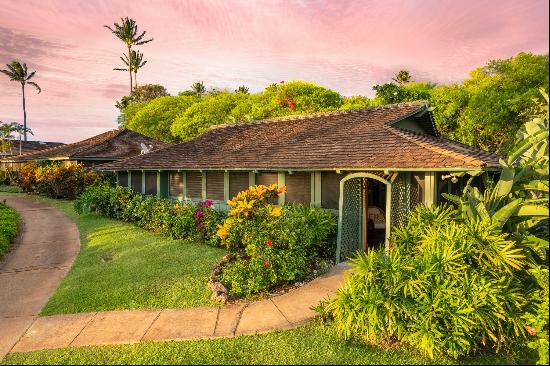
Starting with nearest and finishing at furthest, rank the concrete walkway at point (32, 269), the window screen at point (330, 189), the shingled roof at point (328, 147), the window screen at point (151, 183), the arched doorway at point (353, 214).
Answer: the concrete walkway at point (32, 269)
the shingled roof at point (328, 147)
the arched doorway at point (353, 214)
the window screen at point (330, 189)
the window screen at point (151, 183)

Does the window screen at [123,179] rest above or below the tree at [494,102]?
below

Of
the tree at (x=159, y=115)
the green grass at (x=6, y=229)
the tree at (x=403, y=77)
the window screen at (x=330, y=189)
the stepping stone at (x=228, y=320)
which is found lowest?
the stepping stone at (x=228, y=320)

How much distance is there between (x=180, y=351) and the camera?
18.6ft

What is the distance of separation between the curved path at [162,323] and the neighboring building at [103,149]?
21298 mm

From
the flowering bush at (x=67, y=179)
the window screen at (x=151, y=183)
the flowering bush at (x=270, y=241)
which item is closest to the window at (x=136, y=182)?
the window screen at (x=151, y=183)

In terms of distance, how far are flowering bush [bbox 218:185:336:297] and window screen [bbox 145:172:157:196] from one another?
9.32m

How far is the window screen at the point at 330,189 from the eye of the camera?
1152 centimetres

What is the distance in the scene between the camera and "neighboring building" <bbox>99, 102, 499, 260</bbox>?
9812 millimetres

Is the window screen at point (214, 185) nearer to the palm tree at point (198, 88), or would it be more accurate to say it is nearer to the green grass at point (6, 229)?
the green grass at point (6, 229)

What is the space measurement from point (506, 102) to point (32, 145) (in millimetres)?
67660

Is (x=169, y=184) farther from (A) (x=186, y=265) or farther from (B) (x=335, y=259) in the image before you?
(B) (x=335, y=259)

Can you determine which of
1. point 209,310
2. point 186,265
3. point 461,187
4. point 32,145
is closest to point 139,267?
point 186,265

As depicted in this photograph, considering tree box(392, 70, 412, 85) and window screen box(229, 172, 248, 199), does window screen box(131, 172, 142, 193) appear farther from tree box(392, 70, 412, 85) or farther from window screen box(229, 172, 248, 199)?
tree box(392, 70, 412, 85)

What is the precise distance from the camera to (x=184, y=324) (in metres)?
6.66
